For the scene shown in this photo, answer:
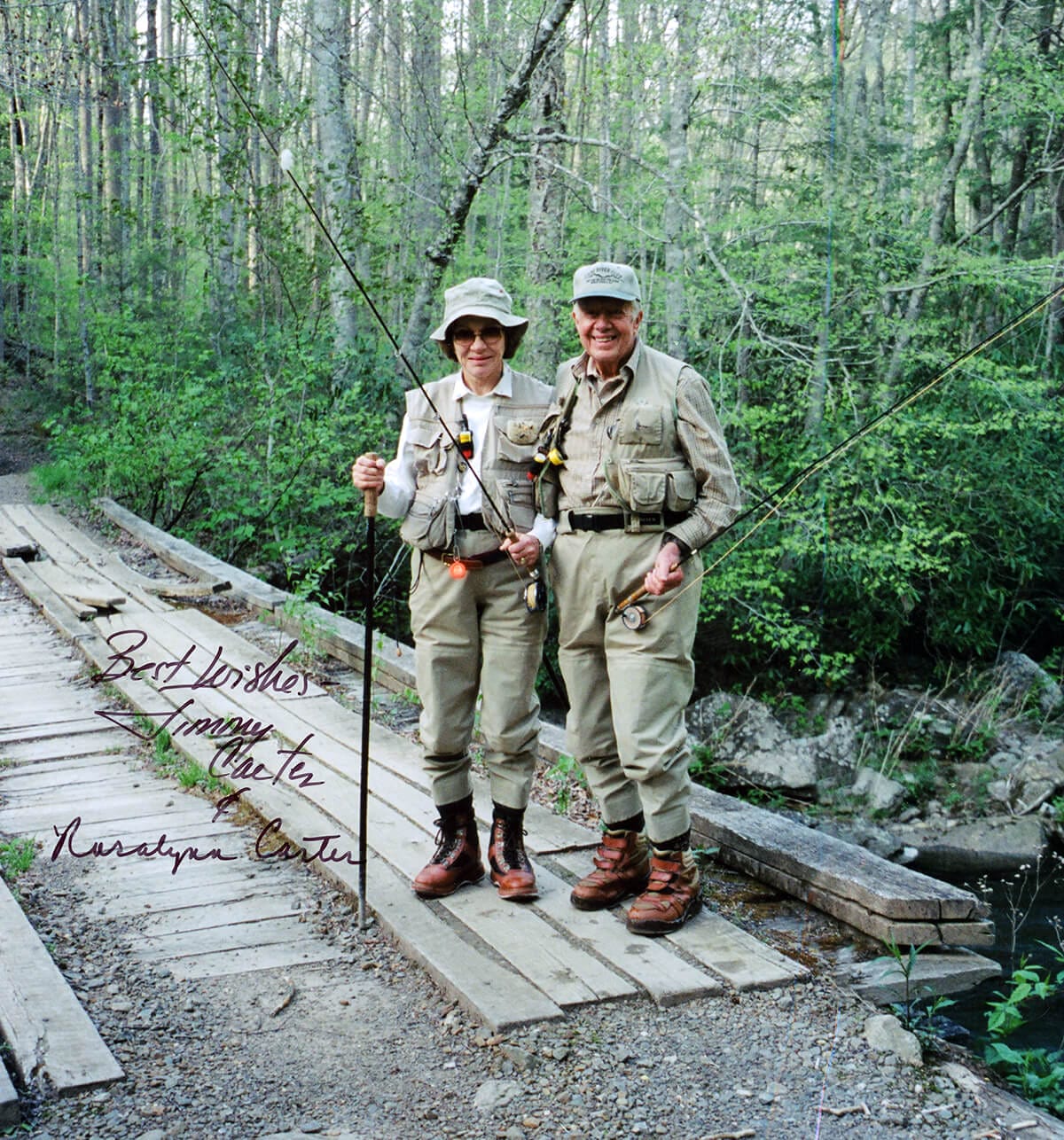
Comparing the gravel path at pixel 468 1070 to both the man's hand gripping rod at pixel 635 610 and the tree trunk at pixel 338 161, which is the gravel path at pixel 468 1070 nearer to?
the man's hand gripping rod at pixel 635 610

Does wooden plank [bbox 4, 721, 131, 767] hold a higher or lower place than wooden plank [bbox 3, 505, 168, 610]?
higher

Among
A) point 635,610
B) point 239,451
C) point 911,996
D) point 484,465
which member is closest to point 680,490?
point 635,610

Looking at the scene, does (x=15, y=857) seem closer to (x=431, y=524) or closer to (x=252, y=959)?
(x=252, y=959)

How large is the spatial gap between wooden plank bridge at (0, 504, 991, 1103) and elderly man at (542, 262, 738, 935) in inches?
12.9

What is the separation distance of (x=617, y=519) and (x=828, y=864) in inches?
53.6

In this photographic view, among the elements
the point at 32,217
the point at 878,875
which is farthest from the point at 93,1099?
the point at 32,217

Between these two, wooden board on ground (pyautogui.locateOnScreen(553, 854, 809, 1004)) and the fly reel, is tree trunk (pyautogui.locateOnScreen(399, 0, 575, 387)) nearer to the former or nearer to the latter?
the fly reel

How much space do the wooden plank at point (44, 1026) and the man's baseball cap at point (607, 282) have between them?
2.43 meters

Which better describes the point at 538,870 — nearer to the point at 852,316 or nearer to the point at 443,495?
the point at 443,495

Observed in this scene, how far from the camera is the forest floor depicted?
281 centimetres

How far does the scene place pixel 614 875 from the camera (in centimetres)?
396

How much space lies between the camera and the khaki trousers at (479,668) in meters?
4.00

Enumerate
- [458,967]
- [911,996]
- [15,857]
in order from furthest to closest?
[15,857], [911,996], [458,967]
